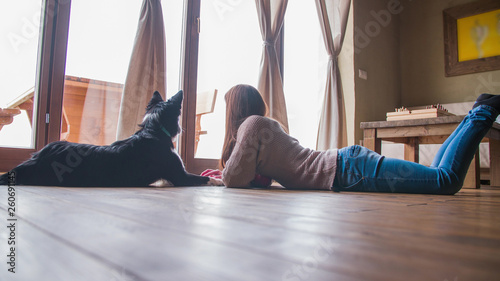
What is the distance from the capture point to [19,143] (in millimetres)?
2244

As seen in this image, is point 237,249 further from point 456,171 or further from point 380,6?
point 380,6

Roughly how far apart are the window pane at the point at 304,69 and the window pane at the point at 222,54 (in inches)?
22.2

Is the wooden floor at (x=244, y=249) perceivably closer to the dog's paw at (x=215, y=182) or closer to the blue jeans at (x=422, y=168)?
the blue jeans at (x=422, y=168)

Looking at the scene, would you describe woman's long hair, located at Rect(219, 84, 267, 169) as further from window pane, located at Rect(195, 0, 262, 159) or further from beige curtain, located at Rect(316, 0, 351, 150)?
beige curtain, located at Rect(316, 0, 351, 150)

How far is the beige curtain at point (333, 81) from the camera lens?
12.7 feet

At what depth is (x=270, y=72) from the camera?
3367 millimetres

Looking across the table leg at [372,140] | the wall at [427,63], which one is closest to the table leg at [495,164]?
the table leg at [372,140]

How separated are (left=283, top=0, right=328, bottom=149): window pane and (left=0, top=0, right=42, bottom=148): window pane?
2603 millimetres

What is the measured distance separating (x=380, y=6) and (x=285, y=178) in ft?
14.1

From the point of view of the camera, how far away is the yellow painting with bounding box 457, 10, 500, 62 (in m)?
4.41

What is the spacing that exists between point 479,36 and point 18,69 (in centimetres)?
524

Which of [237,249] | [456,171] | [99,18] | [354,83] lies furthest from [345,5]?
[237,249]

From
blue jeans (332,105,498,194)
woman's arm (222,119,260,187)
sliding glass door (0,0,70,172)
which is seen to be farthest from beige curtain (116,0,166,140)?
blue jeans (332,105,498,194)

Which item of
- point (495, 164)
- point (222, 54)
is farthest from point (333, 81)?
point (495, 164)
